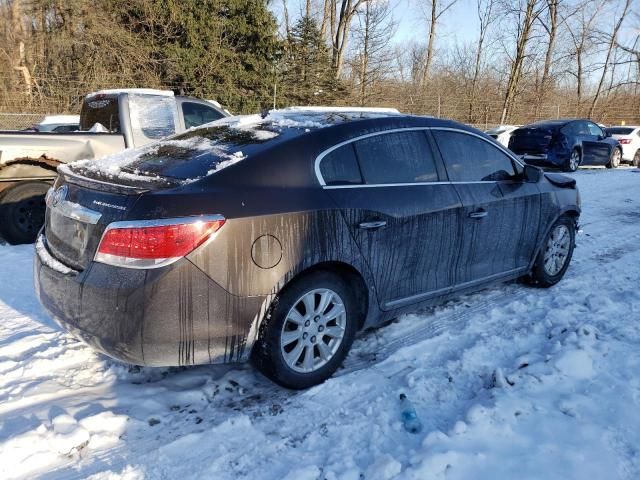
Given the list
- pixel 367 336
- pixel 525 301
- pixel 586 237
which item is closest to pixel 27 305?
pixel 367 336

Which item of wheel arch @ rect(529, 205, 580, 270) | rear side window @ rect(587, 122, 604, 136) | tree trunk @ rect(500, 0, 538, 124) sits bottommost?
wheel arch @ rect(529, 205, 580, 270)

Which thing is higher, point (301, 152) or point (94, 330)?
point (301, 152)

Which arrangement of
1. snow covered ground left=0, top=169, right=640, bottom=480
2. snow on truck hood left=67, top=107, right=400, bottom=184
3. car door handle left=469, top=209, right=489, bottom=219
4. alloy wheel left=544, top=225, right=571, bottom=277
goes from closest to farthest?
1. snow covered ground left=0, top=169, right=640, bottom=480
2. snow on truck hood left=67, top=107, right=400, bottom=184
3. car door handle left=469, top=209, right=489, bottom=219
4. alloy wheel left=544, top=225, right=571, bottom=277

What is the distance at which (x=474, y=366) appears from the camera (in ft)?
11.1

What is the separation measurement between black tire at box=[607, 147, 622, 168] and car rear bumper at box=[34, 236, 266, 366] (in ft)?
55.4

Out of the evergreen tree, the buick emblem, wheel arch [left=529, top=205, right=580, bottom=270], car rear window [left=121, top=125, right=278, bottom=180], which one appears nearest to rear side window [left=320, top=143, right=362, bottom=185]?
car rear window [left=121, top=125, right=278, bottom=180]

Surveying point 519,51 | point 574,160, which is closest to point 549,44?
point 519,51

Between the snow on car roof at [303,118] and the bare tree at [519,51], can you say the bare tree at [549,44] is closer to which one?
the bare tree at [519,51]

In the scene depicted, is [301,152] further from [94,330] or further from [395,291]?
[94,330]

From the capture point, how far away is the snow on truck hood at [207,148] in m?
3.04

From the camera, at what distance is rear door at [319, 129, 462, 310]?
3.30 metres

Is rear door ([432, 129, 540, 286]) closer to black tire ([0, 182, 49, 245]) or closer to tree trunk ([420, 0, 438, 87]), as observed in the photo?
black tire ([0, 182, 49, 245])

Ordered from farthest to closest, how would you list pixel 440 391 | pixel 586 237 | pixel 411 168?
pixel 586 237, pixel 411 168, pixel 440 391

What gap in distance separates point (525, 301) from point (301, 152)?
2.54m
